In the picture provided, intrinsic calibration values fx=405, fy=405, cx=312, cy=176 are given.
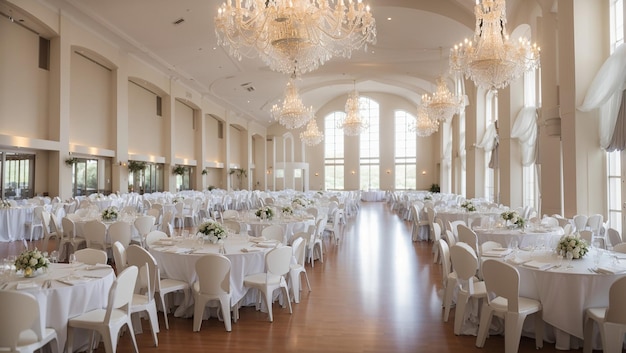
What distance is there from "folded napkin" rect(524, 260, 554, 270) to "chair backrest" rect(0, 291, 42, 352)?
13.1 feet

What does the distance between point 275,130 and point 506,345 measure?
29509mm

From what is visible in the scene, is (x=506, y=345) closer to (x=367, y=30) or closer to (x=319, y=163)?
(x=367, y=30)

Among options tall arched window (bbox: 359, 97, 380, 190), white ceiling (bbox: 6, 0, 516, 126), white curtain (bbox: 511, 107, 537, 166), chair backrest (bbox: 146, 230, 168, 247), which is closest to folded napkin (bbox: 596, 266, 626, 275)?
chair backrest (bbox: 146, 230, 168, 247)

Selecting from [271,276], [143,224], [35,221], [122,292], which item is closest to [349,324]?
[271,276]

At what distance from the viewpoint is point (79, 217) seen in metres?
7.71

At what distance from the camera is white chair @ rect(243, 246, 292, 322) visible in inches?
168

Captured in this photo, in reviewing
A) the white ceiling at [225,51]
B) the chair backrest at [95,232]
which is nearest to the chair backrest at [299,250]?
the chair backrest at [95,232]

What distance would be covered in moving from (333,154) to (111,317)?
95.0 feet

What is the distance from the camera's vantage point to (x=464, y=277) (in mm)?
3926

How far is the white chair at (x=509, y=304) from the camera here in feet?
10.9

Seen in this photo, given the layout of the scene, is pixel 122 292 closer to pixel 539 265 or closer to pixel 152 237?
pixel 152 237

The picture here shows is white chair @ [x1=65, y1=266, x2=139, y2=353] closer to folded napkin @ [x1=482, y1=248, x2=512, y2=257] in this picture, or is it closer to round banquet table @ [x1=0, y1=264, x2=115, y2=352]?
round banquet table @ [x1=0, y1=264, x2=115, y2=352]

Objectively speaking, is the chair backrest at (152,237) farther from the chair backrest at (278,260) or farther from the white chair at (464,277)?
the white chair at (464,277)

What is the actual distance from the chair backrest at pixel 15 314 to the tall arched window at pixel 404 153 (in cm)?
2895
